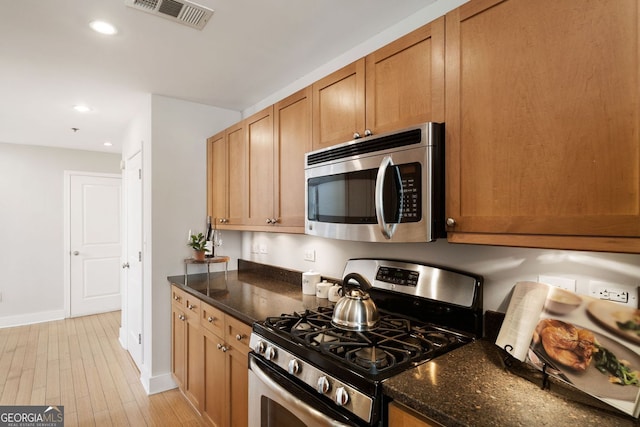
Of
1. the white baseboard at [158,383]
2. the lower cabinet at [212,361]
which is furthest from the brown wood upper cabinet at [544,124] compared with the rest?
the white baseboard at [158,383]

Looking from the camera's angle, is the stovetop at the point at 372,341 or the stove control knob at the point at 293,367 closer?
the stovetop at the point at 372,341

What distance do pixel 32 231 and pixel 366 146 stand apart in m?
5.46

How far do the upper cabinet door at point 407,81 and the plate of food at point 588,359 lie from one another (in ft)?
2.65

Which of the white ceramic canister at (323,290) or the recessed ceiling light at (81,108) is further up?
the recessed ceiling light at (81,108)

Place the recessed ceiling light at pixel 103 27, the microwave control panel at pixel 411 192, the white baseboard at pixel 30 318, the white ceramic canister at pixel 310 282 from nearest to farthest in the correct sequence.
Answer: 1. the microwave control panel at pixel 411 192
2. the recessed ceiling light at pixel 103 27
3. the white ceramic canister at pixel 310 282
4. the white baseboard at pixel 30 318

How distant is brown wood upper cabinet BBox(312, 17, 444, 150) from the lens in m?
1.29

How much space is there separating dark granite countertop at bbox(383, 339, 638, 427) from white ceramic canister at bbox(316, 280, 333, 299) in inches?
39.3

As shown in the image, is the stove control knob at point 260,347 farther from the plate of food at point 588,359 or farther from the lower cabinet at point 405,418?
the plate of food at point 588,359

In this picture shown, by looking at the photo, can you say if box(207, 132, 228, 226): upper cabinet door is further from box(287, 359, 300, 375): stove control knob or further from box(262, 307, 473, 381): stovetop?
box(287, 359, 300, 375): stove control knob

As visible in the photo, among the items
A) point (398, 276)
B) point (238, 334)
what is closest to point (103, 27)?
point (238, 334)

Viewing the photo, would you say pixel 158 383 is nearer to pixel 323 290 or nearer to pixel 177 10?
pixel 323 290

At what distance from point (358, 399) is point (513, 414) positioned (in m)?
0.43

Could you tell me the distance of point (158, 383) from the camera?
2807mm

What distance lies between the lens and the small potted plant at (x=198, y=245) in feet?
9.28
